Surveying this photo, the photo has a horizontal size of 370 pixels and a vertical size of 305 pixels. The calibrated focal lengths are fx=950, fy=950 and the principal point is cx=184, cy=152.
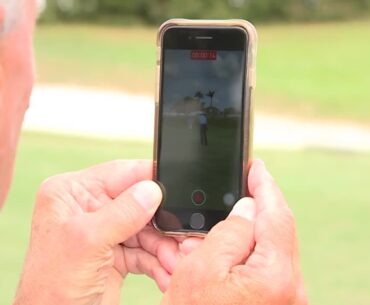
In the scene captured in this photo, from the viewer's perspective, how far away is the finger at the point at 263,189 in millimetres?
1080

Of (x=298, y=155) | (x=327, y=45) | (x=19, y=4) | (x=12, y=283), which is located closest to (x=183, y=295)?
(x=19, y=4)

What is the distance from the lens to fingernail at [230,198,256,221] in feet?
3.57

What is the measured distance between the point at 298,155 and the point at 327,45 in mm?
9582

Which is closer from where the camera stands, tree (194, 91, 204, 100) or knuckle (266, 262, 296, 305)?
knuckle (266, 262, 296, 305)

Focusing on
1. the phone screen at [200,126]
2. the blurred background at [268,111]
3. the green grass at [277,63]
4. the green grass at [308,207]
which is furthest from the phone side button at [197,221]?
the green grass at [277,63]

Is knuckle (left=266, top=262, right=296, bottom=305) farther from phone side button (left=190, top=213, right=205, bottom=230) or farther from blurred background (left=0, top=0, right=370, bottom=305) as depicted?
blurred background (left=0, top=0, right=370, bottom=305)

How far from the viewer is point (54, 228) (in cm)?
114

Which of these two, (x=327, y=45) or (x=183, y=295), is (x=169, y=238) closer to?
(x=183, y=295)

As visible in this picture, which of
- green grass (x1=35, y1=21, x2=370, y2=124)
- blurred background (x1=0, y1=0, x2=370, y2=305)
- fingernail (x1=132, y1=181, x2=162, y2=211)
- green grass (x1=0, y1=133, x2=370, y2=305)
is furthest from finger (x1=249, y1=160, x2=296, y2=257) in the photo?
green grass (x1=35, y1=21, x2=370, y2=124)

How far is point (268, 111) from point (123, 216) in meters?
9.24

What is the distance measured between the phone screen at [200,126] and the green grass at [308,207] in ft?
5.56

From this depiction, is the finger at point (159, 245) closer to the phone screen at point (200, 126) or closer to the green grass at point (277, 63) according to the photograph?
the phone screen at point (200, 126)

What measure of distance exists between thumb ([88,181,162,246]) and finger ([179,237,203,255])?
87 mm

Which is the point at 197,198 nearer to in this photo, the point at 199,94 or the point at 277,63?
the point at 199,94
